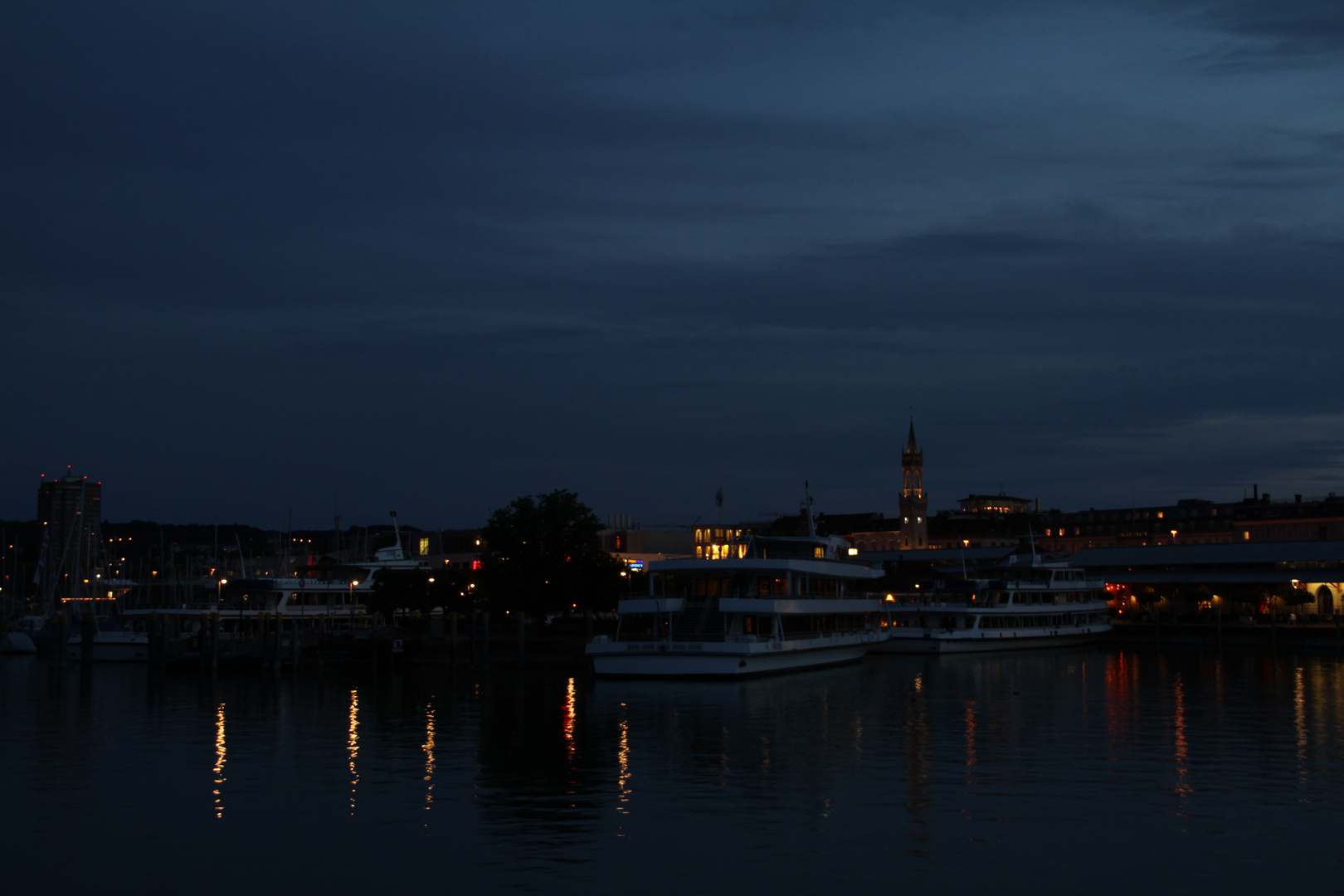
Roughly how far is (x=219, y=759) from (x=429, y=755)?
5.72 m

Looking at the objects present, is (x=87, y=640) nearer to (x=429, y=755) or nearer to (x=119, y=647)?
(x=119, y=647)

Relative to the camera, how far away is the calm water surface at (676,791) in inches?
879

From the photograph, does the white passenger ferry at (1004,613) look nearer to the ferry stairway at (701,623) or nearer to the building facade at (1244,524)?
the ferry stairway at (701,623)

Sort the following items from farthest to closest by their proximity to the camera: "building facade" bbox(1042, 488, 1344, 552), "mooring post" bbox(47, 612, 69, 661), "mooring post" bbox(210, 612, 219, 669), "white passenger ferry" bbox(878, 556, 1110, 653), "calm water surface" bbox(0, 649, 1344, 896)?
"building facade" bbox(1042, 488, 1344, 552), "white passenger ferry" bbox(878, 556, 1110, 653), "mooring post" bbox(47, 612, 69, 661), "mooring post" bbox(210, 612, 219, 669), "calm water surface" bbox(0, 649, 1344, 896)

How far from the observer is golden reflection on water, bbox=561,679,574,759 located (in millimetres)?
37275

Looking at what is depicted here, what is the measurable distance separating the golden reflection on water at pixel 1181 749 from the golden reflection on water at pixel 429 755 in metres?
17.0

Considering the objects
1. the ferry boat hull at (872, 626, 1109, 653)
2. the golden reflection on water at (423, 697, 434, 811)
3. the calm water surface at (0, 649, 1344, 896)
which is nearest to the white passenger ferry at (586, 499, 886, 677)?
the calm water surface at (0, 649, 1344, 896)

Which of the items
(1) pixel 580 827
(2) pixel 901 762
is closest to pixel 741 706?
(2) pixel 901 762

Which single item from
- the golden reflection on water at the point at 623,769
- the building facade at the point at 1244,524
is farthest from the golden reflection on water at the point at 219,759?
A: the building facade at the point at 1244,524

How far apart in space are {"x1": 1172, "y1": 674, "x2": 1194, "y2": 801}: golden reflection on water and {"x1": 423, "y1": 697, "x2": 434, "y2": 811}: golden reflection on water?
669 inches

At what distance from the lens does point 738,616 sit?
60344 millimetres

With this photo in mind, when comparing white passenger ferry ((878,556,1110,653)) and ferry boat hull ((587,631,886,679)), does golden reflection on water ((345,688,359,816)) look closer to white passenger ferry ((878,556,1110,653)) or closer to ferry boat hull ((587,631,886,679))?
ferry boat hull ((587,631,886,679))

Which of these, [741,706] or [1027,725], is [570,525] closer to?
[741,706]

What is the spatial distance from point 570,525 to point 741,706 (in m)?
32.6
